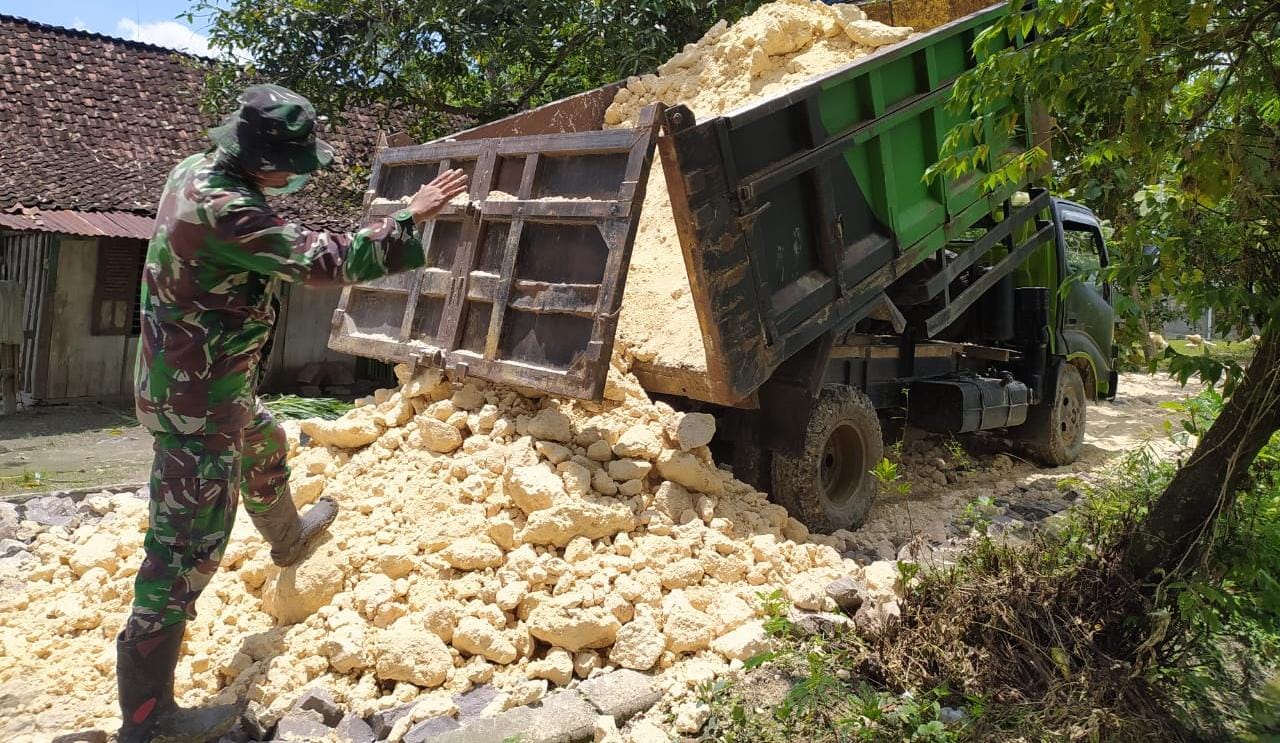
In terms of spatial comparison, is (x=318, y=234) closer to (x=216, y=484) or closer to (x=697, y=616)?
(x=216, y=484)

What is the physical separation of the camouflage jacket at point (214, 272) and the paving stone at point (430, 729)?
45.4 inches

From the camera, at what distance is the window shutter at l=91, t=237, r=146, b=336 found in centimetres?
1121

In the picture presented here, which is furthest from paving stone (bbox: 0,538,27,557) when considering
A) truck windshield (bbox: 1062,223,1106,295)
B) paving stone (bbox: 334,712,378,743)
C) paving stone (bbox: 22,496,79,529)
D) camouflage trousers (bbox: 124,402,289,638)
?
truck windshield (bbox: 1062,223,1106,295)

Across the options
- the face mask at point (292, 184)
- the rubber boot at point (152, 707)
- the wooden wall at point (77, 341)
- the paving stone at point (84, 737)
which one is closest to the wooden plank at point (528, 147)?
the face mask at point (292, 184)

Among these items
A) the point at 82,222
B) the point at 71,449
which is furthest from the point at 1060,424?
the point at 82,222

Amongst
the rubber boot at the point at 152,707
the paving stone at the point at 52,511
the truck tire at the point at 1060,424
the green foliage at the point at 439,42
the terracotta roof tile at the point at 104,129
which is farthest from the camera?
the terracotta roof tile at the point at 104,129

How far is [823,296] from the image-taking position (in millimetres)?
4293

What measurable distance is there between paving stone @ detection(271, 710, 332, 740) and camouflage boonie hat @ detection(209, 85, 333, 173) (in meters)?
1.74

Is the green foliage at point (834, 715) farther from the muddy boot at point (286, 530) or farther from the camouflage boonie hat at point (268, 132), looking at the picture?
the camouflage boonie hat at point (268, 132)

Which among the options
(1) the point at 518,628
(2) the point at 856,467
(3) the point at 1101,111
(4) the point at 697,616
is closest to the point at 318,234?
(1) the point at 518,628

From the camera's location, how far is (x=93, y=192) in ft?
34.0

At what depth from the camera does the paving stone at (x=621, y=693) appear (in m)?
2.97

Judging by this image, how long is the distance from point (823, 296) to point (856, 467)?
1.09m

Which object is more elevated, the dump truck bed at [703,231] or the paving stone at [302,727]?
the dump truck bed at [703,231]
